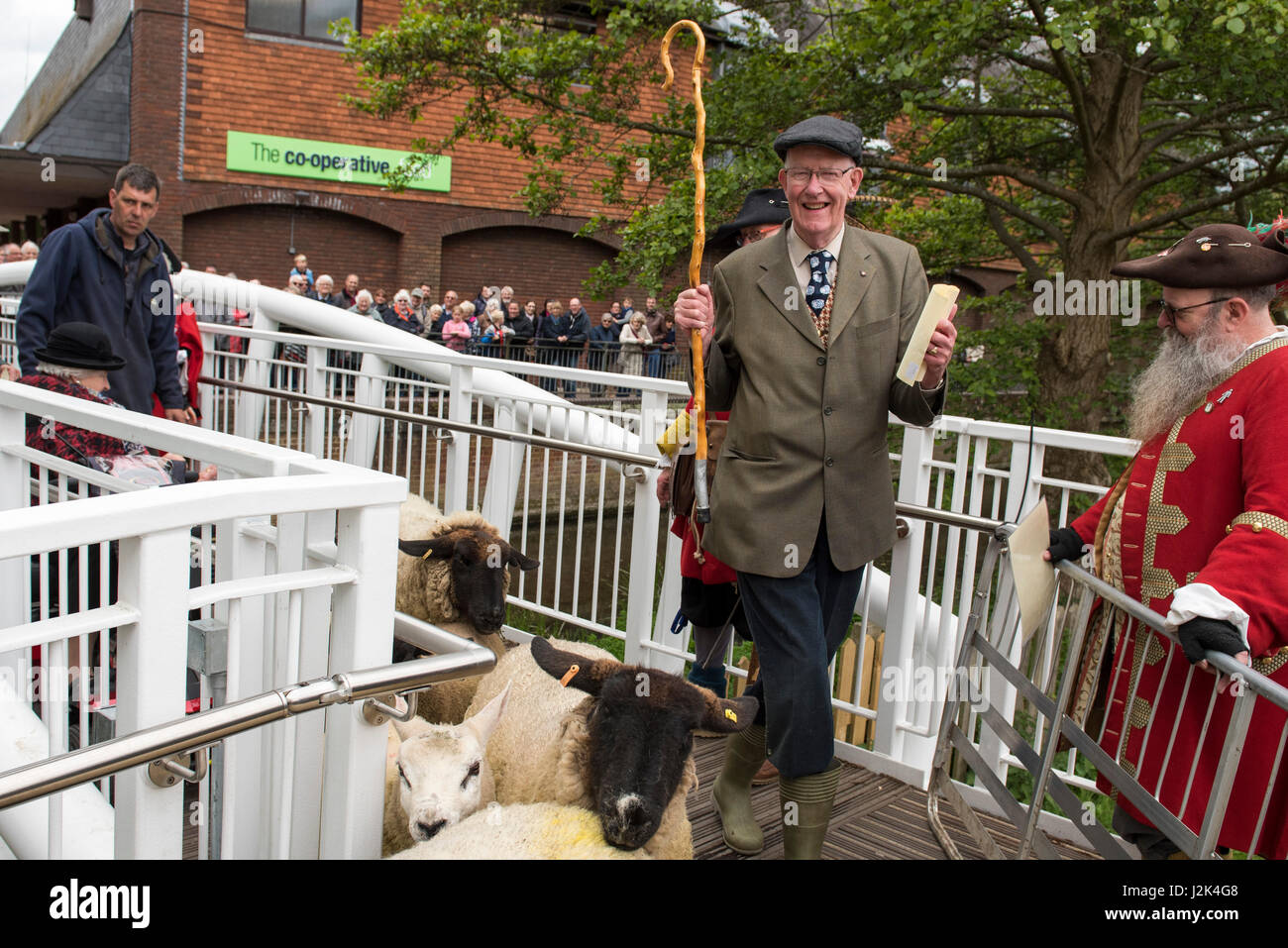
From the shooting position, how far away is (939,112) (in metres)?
10.9

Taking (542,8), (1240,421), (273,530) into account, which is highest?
(542,8)

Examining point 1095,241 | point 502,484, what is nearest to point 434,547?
point 502,484

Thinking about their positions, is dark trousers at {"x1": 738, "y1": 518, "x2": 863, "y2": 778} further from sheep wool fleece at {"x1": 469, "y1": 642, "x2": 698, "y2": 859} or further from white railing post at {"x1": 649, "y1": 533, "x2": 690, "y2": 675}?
white railing post at {"x1": 649, "y1": 533, "x2": 690, "y2": 675}

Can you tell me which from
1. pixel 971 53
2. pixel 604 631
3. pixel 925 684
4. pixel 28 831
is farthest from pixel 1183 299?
pixel 971 53

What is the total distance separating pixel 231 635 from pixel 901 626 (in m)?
3.03

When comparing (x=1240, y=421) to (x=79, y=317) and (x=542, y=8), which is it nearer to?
(x=79, y=317)

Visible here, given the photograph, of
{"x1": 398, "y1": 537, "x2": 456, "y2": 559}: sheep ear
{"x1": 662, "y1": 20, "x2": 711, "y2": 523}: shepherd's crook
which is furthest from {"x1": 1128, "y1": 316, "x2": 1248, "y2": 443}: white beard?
{"x1": 398, "y1": 537, "x2": 456, "y2": 559}: sheep ear

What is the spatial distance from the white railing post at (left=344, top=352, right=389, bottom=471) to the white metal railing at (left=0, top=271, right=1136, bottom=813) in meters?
0.01

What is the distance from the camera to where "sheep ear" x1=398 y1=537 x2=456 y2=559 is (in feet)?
16.8

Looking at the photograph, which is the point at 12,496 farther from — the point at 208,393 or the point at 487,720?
the point at 208,393

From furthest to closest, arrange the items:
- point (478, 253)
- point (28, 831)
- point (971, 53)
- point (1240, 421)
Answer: point (478, 253)
point (971, 53)
point (1240, 421)
point (28, 831)

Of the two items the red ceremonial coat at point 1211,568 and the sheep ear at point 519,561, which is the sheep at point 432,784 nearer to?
the sheep ear at point 519,561
